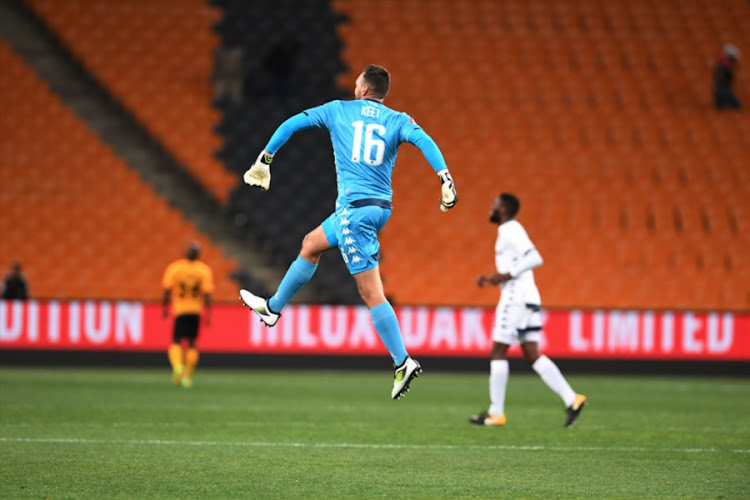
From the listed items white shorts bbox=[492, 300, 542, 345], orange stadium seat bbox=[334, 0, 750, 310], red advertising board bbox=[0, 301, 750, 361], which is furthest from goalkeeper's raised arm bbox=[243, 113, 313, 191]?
orange stadium seat bbox=[334, 0, 750, 310]

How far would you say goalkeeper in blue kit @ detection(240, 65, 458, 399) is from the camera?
23.8 ft

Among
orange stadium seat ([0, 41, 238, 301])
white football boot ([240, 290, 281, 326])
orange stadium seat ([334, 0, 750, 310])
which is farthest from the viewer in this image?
orange stadium seat ([334, 0, 750, 310])

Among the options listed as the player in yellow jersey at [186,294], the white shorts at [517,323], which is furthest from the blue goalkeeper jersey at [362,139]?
the player in yellow jersey at [186,294]

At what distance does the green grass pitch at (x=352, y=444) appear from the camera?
644 centimetres

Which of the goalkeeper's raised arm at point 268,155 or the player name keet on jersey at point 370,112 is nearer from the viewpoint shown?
the goalkeeper's raised arm at point 268,155

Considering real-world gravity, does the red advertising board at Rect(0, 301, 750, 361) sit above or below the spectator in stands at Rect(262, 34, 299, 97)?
below

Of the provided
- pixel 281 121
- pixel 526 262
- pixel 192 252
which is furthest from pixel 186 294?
pixel 281 121

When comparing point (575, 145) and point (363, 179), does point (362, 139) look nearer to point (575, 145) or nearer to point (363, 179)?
point (363, 179)

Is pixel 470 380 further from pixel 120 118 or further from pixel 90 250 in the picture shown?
pixel 120 118

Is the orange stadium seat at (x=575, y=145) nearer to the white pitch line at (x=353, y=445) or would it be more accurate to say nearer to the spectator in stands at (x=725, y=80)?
the spectator in stands at (x=725, y=80)

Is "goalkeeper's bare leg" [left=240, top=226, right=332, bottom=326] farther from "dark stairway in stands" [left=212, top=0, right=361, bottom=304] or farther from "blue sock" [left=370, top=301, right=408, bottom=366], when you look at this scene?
"dark stairway in stands" [left=212, top=0, right=361, bottom=304]

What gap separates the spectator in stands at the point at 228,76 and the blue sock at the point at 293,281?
16793 millimetres

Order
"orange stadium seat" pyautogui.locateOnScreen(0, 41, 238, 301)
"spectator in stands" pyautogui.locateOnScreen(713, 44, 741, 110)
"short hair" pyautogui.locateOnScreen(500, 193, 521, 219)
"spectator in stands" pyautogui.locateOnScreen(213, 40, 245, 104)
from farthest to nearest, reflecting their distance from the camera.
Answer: "spectator in stands" pyautogui.locateOnScreen(713, 44, 741, 110) < "spectator in stands" pyautogui.locateOnScreen(213, 40, 245, 104) < "orange stadium seat" pyautogui.locateOnScreen(0, 41, 238, 301) < "short hair" pyautogui.locateOnScreen(500, 193, 521, 219)

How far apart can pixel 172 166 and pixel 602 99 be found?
956 centimetres
